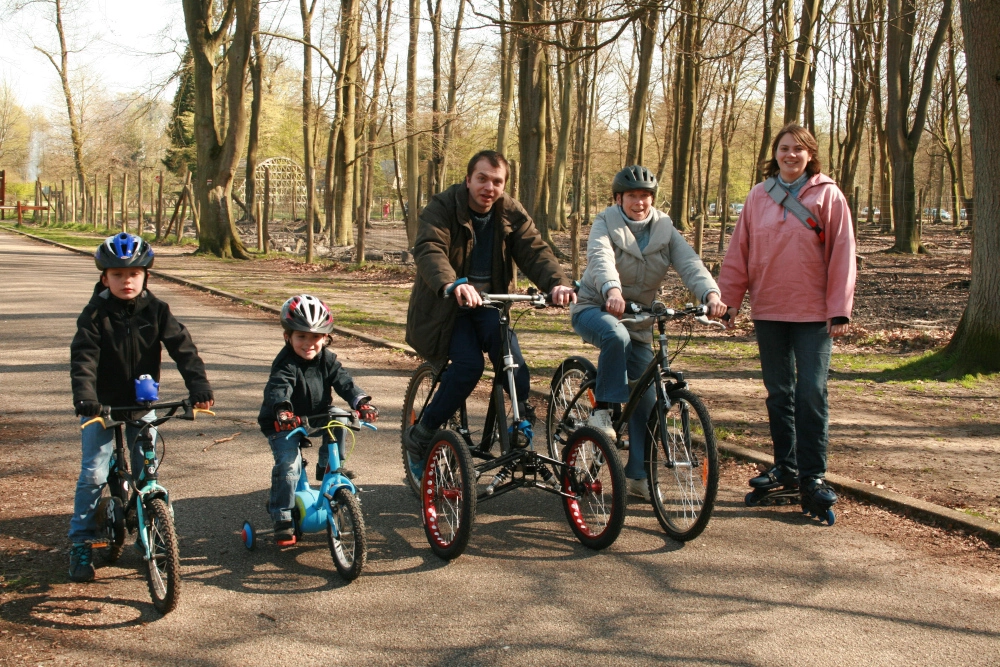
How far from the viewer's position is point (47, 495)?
550cm

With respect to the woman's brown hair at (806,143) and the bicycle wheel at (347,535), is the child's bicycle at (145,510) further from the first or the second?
the woman's brown hair at (806,143)

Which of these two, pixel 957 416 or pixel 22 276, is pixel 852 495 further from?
pixel 22 276

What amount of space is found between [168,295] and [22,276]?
5358mm

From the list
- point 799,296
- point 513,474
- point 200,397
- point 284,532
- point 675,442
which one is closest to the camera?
point 200,397

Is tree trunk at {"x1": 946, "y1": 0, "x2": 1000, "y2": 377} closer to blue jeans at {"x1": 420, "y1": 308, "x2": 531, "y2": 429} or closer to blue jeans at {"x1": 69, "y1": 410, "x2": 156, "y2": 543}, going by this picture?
blue jeans at {"x1": 420, "y1": 308, "x2": 531, "y2": 429}

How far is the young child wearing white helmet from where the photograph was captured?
4523 millimetres

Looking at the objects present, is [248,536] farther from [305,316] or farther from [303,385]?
[305,316]

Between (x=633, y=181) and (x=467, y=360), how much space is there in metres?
1.45

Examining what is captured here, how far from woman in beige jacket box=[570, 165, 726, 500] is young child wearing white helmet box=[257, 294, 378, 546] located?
146 centimetres

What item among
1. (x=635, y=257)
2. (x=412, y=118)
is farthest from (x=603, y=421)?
(x=412, y=118)

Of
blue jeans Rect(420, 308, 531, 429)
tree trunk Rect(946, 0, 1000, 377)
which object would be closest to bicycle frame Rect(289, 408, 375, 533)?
blue jeans Rect(420, 308, 531, 429)

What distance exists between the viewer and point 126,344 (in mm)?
4367

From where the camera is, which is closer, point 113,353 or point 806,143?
point 113,353

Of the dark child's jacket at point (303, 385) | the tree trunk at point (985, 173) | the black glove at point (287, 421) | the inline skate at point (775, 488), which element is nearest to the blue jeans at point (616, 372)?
the inline skate at point (775, 488)
